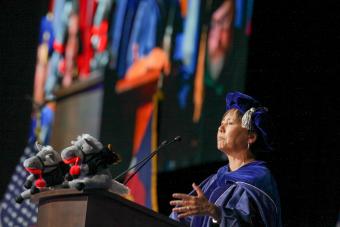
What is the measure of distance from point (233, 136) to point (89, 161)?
0.77 m

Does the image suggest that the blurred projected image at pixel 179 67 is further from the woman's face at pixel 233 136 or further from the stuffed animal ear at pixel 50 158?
the stuffed animal ear at pixel 50 158

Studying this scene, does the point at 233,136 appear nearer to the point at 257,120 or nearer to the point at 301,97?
the point at 257,120

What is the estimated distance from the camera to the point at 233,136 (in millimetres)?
3037

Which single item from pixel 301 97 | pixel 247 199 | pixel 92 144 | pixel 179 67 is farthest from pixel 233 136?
pixel 179 67

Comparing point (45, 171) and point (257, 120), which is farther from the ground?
point (257, 120)

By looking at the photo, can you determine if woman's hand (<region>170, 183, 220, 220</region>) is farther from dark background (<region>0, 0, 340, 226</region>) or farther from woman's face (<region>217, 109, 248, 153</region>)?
dark background (<region>0, 0, 340, 226</region>)

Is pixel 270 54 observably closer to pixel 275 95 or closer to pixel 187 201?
pixel 275 95

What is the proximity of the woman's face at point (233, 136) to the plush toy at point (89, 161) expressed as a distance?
660mm

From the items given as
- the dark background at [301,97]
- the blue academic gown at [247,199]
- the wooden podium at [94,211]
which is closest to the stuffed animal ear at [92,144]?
the wooden podium at [94,211]

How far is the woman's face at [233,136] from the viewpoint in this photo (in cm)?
304

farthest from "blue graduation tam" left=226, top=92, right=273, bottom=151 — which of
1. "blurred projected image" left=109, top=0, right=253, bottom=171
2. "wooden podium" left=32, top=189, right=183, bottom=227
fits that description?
"blurred projected image" left=109, top=0, right=253, bottom=171

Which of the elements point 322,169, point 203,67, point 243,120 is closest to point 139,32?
point 203,67

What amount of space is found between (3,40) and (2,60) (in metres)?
0.16

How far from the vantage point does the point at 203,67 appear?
4.54 metres
